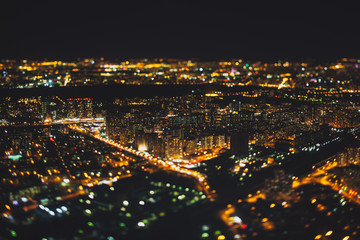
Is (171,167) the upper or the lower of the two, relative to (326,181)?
upper

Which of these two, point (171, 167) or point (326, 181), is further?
point (171, 167)

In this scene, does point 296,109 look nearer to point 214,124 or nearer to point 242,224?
point 214,124

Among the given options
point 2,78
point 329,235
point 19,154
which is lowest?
point 329,235

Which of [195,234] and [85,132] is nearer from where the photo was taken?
[195,234]

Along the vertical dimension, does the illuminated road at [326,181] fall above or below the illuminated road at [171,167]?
below

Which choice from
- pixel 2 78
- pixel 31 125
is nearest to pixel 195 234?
pixel 31 125

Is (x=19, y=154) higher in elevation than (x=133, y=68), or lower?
lower

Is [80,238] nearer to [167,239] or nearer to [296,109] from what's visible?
[167,239]

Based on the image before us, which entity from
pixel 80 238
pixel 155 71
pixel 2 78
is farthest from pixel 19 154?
pixel 155 71

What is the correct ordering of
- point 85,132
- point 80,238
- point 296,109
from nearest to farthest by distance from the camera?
point 80,238, point 85,132, point 296,109

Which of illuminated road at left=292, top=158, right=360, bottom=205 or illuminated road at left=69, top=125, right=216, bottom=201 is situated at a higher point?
illuminated road at left=69, top=125, right=216, bottom=201

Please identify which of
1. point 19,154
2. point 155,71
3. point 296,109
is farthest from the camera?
point 155,71
